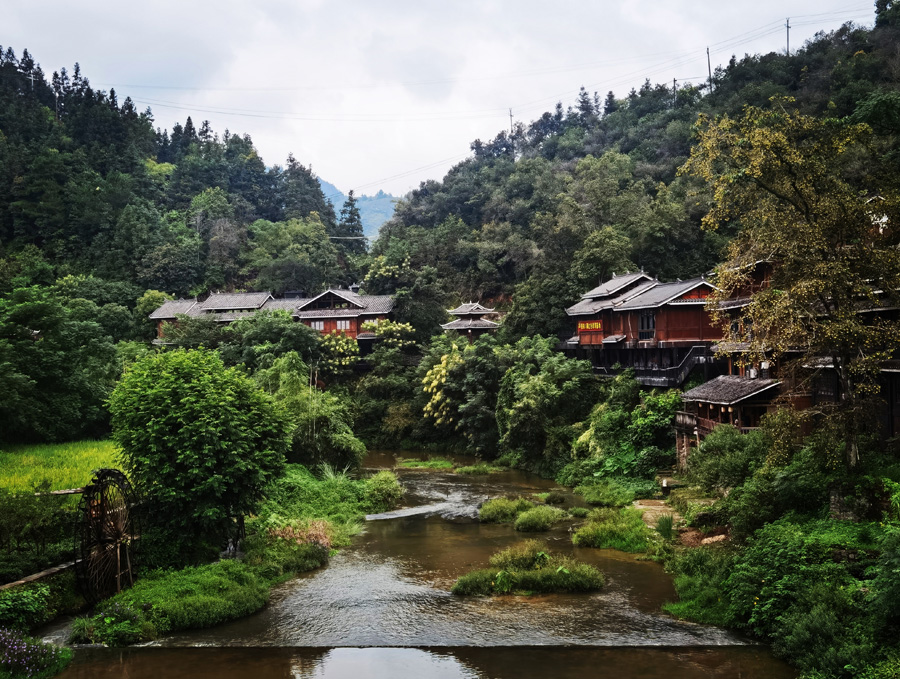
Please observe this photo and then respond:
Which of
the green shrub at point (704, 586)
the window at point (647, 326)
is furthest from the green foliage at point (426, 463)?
the green shrub at point (704, 586)

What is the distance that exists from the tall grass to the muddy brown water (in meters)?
7.55

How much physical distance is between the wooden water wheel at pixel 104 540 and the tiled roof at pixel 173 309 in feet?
147

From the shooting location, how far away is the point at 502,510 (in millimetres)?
29328

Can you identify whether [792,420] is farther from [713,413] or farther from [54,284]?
A: [54,284]

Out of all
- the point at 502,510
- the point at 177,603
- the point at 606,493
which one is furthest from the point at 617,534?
the point at 177,603

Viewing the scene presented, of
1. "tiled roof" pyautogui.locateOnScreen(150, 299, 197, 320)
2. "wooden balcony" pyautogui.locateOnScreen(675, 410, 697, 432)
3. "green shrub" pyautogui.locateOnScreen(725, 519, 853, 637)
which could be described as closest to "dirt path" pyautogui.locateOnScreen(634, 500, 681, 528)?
"wooden balcony" pyautogui.locateOnScreen(675, 410, 697, 432)

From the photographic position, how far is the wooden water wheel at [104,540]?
1831 cm

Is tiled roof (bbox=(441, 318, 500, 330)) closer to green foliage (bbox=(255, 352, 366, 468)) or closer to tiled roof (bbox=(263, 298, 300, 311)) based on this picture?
tiled roof (bbox=(263, 298, 300, 311))

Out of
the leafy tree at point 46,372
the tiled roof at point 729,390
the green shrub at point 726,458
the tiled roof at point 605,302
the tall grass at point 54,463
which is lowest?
the green shrub at point 726,458

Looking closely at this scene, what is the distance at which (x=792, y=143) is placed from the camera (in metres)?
19.2

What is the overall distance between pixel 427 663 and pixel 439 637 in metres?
1.18

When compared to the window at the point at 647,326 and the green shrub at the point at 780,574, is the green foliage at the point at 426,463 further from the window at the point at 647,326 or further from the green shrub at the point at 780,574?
the green shrub at the point at 780,574

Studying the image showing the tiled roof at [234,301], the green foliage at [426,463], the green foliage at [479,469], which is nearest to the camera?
the green foliage at [479,469]

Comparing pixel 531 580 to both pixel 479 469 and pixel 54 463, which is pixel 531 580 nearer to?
pixel 54 463
